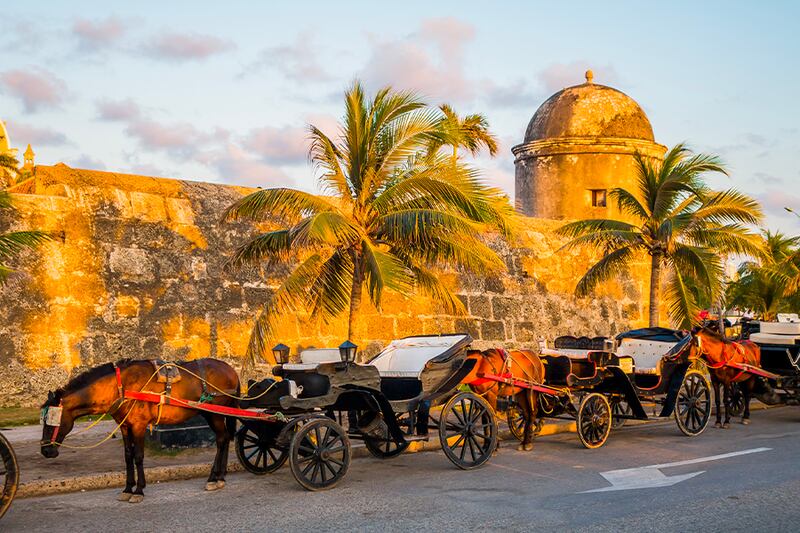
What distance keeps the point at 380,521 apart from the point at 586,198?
21478 millimetres

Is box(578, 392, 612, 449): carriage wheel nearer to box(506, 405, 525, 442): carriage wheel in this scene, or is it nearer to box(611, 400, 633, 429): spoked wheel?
box(611, 400, 633, 429): spoked wheel

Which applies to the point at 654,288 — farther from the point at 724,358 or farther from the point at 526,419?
the point at 526,419

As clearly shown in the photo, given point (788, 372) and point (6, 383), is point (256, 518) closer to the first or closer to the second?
point (6, 383)

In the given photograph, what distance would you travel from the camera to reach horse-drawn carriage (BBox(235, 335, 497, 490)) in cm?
998

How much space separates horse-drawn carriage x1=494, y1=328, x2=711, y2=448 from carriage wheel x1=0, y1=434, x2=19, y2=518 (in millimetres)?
6064

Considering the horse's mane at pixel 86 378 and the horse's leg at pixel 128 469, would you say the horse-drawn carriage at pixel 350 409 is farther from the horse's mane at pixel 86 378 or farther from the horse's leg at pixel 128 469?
the horse's mane at pixel 86 378

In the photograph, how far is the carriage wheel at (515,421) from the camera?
1363cm

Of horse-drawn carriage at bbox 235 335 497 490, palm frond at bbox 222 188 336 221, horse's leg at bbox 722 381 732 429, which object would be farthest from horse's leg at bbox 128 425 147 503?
horse's leg at bbox 722 381 732 429

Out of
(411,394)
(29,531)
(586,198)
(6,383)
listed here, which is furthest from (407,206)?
(586,198)

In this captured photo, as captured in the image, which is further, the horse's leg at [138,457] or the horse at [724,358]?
the horse at [724,358]

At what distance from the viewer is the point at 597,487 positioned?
9906 mm

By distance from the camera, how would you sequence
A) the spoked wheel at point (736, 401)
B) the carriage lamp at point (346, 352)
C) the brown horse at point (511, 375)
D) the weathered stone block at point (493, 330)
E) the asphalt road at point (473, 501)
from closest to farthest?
the asphalt road at point (473, 501) < the carriage lamp at point (346, 352) < the brown horse at point (511, 375) < the spoked wheel at point (736, 401) < the weathered stone block at point (493, 330)

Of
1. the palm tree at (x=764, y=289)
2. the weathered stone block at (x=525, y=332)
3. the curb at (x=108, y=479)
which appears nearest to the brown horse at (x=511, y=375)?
the curb at (x=108, y=479)

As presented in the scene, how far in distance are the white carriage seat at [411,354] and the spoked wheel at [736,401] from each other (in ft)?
21.3
